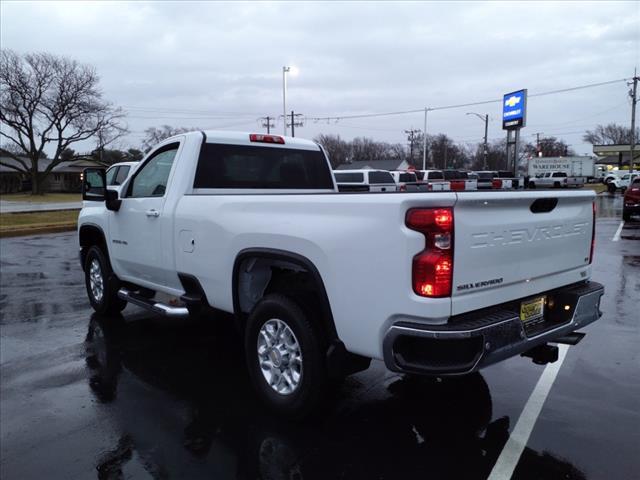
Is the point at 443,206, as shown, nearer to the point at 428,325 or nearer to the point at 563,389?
the point at 428,325

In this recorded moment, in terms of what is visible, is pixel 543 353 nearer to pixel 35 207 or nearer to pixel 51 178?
pixel 35 207

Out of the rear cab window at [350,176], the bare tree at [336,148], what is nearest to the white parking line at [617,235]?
the rear cab window at [350,176]

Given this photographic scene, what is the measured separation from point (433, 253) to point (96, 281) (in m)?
5.14

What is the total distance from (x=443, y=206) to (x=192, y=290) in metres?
2.68

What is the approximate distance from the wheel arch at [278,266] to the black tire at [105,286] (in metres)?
2.72

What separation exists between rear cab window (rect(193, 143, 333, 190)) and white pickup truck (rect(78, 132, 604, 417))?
0.02 metres

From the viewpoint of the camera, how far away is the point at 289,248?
11.5 feet

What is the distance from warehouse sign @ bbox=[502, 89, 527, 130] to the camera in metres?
43.0

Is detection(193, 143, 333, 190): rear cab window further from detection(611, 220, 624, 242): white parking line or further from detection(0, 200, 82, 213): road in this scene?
detection(0, 200, 82, 213): road

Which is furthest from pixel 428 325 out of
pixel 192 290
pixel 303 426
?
pixel 192 290

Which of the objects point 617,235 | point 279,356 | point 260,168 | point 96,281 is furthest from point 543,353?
point 617,235

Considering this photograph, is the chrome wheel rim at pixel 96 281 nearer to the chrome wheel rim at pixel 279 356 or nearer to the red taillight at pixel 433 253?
the chrome wheel rim at pixel 279 356

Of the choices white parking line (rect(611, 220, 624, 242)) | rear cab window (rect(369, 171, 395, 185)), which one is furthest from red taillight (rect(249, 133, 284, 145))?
rear cab window (rect(369, 171, 395, 185))

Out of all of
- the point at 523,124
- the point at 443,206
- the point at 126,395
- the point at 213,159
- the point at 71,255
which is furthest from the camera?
the point at 523,124
